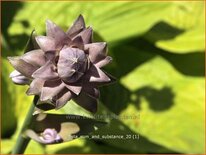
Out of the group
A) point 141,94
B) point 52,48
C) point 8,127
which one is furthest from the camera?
point 141,94

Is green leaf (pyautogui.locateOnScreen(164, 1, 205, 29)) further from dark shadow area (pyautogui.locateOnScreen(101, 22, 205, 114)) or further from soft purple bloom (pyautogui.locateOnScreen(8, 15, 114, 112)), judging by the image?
soft purple bloom (pyautogui.locateOnScreen(8, 15, 114, 112))


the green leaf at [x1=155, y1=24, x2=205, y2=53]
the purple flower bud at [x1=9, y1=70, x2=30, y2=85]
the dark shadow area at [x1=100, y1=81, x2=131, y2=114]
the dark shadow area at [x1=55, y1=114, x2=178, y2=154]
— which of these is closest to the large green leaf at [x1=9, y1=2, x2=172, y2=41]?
the green leaf at [x1=155, y1=24, x2=205, y2=53]

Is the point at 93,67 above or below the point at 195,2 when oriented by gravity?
above

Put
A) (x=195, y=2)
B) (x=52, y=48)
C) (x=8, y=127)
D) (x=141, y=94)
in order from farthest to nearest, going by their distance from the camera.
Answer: (x=195, y=2)
(x=141, y=94)
(x=8, y=127)
(x=52, y=48)

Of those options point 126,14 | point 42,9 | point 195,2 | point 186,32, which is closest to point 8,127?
point 42,9

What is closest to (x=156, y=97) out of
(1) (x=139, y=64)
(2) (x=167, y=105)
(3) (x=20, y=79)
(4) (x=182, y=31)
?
(2) (x=167, y=105)

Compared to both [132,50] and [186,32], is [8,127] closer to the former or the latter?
[132,50]

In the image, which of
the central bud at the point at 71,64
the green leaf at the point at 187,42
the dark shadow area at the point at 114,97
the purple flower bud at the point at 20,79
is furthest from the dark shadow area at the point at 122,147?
the central bud at the point at 71,64
